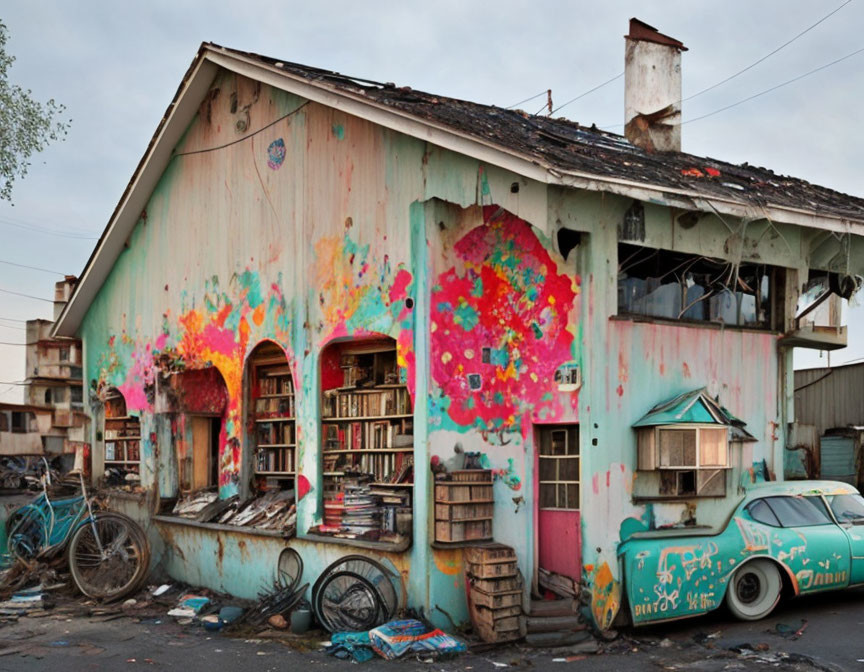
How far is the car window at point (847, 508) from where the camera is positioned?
11.7m

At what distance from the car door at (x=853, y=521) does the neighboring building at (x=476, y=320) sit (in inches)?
34.6

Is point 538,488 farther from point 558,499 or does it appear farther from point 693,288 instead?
point 693,288

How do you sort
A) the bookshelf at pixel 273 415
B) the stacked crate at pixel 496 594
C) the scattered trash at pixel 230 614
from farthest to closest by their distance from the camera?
1. the bookshelf at pixel 273 415
2. the scattered trash at pixel 230 614
3. the stacked crate at pixel 496 594

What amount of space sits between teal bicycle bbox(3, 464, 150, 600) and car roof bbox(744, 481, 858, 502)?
28.6 feet

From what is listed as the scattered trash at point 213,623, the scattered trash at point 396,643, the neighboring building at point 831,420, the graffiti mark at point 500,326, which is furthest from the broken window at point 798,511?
the scattered trash at point 213,623

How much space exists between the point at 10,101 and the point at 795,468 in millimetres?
15676

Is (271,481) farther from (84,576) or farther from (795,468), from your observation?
(795,468)

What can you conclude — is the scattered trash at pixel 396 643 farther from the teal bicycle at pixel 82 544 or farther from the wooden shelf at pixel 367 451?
the teal bicycle at pixel 82 544

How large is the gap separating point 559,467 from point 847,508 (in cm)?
394

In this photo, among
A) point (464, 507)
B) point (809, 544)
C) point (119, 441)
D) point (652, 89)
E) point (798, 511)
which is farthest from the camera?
point (119, 441)

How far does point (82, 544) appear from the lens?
1437 centimetres

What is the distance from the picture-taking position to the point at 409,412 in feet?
38.1

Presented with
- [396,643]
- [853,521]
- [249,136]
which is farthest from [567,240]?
[249,136]

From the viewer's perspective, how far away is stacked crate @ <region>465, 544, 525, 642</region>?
10.0m
